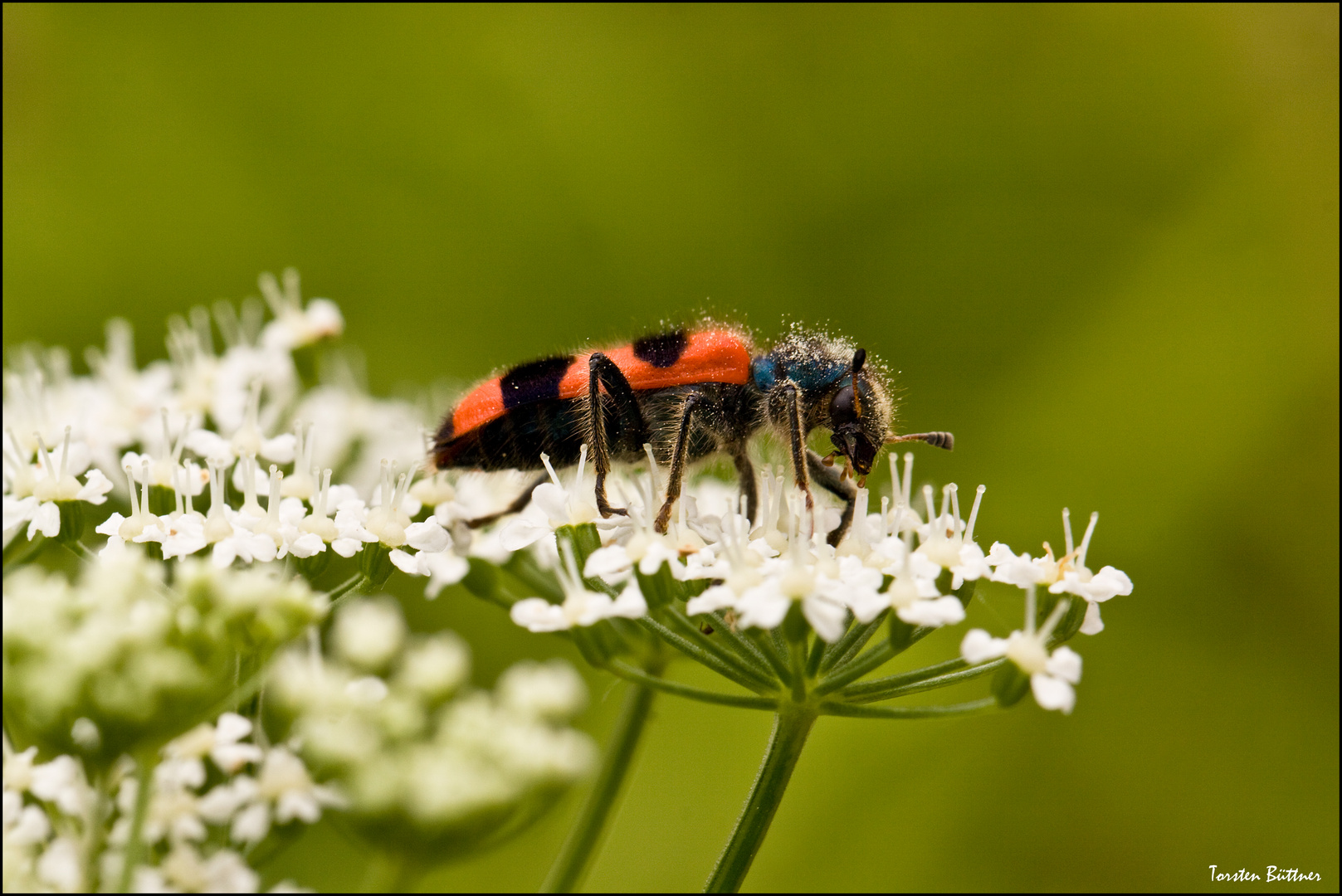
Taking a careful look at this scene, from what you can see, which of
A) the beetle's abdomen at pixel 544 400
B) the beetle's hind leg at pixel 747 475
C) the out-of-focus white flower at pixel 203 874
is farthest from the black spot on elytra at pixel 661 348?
the out-of-focus white flower at pixel 203 874

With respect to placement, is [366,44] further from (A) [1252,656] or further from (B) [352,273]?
(A) [1252,656]

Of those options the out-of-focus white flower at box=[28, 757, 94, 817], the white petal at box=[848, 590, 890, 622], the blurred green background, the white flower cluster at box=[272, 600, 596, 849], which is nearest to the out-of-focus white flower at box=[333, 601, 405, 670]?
the white flower cluster at box=[272, 600, 596, 849]

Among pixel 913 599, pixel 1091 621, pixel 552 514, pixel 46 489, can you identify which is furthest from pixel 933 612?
pixel 46 489

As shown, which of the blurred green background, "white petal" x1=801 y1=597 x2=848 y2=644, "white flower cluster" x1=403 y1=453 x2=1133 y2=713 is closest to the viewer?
"white petal" x1=801 y1=597 x2=848 y2=644

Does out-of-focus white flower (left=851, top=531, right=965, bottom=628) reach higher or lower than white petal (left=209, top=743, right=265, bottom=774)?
higher

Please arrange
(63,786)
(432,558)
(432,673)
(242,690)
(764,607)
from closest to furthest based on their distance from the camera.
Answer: (242,690) → (764,607) → (63,786) → (432,558) → (432,673)

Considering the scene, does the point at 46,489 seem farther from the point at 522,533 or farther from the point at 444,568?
the point at 522,533

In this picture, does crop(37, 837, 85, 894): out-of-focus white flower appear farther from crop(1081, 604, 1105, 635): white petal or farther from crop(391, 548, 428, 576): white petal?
crop(1081, 604, 1105, 635): white petal
